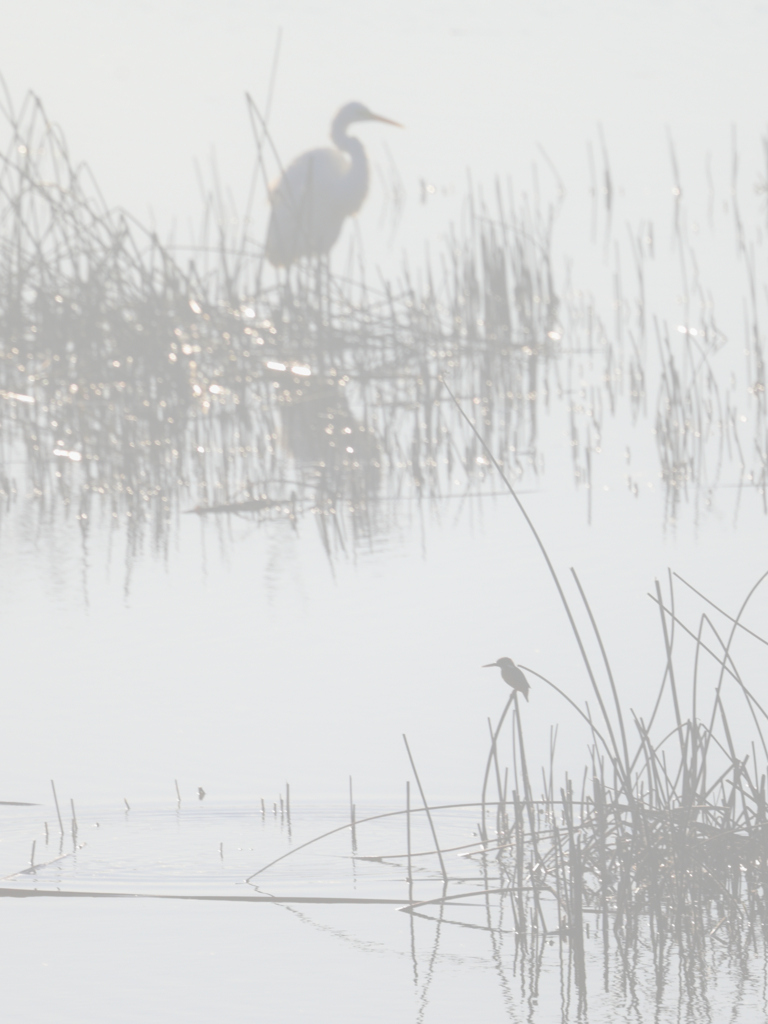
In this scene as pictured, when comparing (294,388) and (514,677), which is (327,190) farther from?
(514,677)

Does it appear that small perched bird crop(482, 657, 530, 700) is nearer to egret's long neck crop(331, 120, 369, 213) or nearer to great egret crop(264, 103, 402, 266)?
great egret crop(264, 103, 402, 266)

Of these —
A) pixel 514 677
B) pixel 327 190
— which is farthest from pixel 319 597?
pixel 327 190

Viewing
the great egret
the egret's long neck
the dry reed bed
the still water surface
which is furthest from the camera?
the egret's long neck

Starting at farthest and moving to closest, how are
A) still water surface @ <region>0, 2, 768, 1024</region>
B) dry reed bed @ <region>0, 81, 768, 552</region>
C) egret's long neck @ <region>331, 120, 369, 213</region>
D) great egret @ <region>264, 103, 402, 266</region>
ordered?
egret's long neck @ <region>331, 120, 369, 213</region> < great egret @ <region>264, 103, 402, 266</region> < dry reed bed @ <region>0, 81, 768, 552</region> < still water surface @ <region>0, 2, 768, 1024</region>

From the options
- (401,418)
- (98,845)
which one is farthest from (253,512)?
(98,845)

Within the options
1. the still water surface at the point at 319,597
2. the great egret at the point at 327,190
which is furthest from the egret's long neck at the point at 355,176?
the still water surface at the point at 319,597

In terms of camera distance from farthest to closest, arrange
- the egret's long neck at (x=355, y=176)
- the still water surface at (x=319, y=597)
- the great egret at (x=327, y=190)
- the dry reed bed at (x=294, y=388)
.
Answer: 1. the egret's long neck at (x=355, y=176)
2. the great egret at (x=327, y=190)
3. the dry reed bed at (x=294, y=388)
4. the still water surface at (x=319, y=597)

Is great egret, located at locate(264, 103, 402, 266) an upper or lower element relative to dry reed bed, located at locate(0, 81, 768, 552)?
upper

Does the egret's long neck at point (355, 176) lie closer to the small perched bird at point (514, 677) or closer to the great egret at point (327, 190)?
the great egret at point (327, 190)

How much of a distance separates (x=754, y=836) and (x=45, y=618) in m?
1.61

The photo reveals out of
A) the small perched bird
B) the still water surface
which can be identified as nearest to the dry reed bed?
the still water surface

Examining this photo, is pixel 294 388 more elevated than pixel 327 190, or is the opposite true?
pixel 327 190

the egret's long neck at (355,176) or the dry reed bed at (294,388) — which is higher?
the egret's long neck at (355,176)

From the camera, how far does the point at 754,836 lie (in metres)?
1.64
